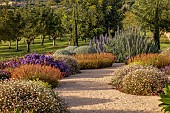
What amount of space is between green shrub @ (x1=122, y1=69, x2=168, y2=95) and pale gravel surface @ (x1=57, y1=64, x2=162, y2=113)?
321 mm

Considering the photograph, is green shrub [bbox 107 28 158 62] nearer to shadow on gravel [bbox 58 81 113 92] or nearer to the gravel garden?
the gravel garden

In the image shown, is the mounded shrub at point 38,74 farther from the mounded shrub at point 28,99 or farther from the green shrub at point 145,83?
the mounded shrub at point 28,99

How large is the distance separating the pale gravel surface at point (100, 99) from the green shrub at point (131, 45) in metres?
8.41

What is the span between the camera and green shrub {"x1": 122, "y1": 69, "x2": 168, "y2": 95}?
437 inches

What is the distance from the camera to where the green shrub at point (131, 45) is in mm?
22031

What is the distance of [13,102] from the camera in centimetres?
763

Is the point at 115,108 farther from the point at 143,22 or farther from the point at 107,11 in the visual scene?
the point at 143,22

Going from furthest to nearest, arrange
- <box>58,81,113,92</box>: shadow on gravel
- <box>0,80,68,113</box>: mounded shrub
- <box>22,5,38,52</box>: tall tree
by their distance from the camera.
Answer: <box>22,5,38,52</box>: tall tree → <box>58,81,113,92</box>: shadow on gravel → <box>0,80,68,113</box>: mounded shrub

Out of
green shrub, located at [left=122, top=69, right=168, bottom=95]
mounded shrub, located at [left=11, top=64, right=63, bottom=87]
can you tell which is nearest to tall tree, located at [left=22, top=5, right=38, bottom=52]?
mounded shrub, located at [left=11, top=64, right=63, bottom=87]

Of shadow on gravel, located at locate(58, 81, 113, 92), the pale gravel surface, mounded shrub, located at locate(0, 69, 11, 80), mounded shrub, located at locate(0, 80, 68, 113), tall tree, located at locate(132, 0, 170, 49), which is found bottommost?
shadow on gravel, located at locate(58, 81, 113, 92)

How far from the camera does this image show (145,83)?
11.2 metres

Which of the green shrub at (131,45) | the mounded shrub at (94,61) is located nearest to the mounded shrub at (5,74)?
the mounded shrub at (94,61)

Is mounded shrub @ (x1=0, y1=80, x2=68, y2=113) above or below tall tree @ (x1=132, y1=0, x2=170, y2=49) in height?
below

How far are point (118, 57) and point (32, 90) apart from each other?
15.3 m
